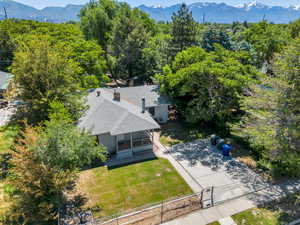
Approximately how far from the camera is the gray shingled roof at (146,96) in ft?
74.8

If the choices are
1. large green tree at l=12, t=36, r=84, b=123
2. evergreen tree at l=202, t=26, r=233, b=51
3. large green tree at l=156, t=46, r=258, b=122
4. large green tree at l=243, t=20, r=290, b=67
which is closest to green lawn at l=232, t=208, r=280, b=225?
large green tree at l=156, t=46, r=258, b=122

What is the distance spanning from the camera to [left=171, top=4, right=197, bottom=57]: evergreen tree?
2873cm

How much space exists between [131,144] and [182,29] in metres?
20.2

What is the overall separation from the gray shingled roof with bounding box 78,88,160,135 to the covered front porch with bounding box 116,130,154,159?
1.19 metres

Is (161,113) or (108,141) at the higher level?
(161,113)

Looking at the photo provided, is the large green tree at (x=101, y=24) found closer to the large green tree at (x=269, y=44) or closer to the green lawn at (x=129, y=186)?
the green lawn at (x=129, y=186)

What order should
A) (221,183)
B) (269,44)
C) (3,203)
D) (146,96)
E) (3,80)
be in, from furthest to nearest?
(269,44)
(3,80)
(146,96)
(221,183)
(3,203)

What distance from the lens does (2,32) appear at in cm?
3772

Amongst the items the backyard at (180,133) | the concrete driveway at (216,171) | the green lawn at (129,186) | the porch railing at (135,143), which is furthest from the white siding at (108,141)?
the concrete driveway at (216,171)

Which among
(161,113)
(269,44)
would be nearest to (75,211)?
(161,113)

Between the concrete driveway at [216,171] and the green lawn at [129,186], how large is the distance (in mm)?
1471

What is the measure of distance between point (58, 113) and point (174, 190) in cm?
884

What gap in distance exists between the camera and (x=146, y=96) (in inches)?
935

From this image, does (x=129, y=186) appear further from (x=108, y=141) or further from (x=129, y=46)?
(x=129, y=46)
